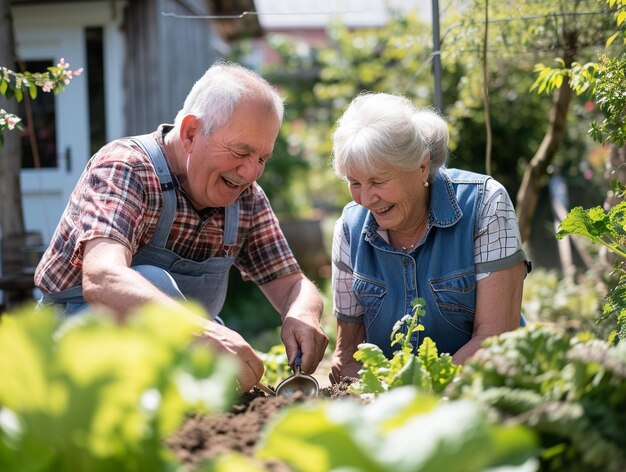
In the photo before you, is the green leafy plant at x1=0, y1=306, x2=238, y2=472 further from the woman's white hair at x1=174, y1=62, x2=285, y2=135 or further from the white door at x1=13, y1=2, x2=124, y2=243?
the white door at x1=13, y1=2, x2=124, y2=243

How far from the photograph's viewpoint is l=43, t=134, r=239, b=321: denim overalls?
2.68 metres

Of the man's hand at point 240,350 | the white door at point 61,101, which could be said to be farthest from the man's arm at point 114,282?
the white door at point 61,101

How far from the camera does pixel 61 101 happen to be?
21.5 ft

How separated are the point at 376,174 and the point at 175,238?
721 mm

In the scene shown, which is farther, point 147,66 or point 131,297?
point 147,66

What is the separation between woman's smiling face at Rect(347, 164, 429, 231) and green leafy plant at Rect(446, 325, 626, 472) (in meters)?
1.26

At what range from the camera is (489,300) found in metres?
2.61

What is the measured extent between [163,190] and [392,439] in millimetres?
1836

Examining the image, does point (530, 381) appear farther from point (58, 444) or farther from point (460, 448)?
point (58, 444)

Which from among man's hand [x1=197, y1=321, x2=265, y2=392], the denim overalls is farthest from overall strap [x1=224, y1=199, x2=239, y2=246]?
man's hand [x1=197, y1=321, x2=265, y2=392]

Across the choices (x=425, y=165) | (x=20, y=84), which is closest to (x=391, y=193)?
(x=425, y=165)

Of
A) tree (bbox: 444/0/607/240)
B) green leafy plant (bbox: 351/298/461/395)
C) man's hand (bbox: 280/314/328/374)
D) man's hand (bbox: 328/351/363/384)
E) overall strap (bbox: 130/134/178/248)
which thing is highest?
tree (bbox: 444/0/607/240)

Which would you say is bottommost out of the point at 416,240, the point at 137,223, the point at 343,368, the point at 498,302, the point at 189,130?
the point at 343,368

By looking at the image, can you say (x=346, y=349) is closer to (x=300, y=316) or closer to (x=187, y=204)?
(x=300, y=316)
